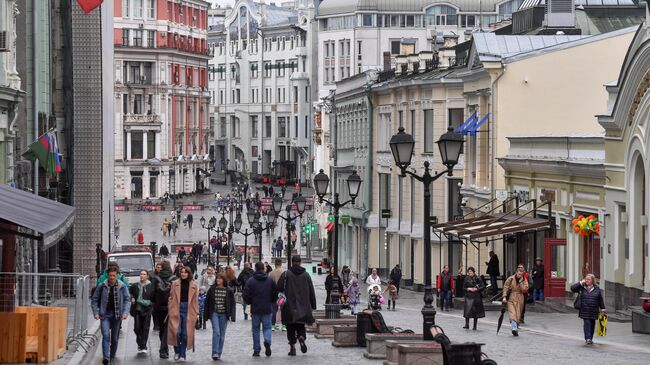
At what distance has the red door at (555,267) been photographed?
138 feet

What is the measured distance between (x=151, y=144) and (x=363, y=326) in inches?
4889

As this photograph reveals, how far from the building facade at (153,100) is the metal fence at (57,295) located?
381ft

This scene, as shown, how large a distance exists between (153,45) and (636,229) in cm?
11551

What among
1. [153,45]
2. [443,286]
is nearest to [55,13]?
[443,286]

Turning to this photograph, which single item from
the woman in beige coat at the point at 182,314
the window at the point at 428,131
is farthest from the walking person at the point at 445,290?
the woman in beige coat at the point at 182,314

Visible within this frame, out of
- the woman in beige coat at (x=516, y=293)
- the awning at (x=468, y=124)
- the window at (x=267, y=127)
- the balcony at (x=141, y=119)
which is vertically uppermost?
the window at (x=267, y=127)

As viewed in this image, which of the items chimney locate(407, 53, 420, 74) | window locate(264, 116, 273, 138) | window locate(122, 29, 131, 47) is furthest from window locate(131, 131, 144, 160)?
chimney locate(407, 53, 420, 74)

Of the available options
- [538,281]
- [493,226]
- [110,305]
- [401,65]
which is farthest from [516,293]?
[401,65]

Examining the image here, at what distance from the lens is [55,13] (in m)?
58.9

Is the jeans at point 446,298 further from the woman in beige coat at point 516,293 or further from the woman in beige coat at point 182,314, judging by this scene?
the woman in beige coat at point 182,314

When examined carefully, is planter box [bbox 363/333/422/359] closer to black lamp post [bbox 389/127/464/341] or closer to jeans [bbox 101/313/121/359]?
black lamp post [bbox 389/127/464/341]

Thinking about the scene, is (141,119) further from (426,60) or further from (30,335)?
(30,335)

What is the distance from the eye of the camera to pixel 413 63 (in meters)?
71.2

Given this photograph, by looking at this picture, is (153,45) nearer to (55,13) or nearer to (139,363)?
(55,13)
